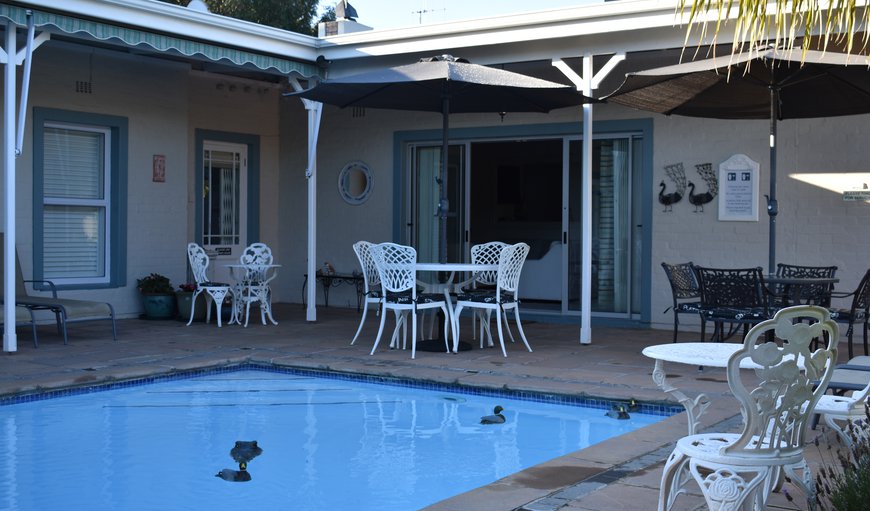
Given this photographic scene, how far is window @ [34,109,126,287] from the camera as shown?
9125 millimetres

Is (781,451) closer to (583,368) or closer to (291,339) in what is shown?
(583,368)

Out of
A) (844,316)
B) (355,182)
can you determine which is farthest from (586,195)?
(355,182)

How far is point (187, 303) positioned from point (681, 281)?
5.06 meters

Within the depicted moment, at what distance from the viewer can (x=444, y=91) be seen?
7.68 metres

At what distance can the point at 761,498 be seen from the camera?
2.95 m

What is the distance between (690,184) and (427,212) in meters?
3.17

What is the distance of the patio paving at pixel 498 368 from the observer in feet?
11.9

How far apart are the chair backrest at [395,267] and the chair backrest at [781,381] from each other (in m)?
4.47

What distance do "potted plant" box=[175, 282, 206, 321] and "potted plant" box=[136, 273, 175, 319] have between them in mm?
99

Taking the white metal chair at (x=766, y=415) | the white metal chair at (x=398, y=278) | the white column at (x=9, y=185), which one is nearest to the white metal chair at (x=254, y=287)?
the white metal chair at (x=398, y=278)

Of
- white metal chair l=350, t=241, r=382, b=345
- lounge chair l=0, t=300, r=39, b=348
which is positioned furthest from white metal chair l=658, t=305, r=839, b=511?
lounge chair l=0, t=300, r=39, b=348

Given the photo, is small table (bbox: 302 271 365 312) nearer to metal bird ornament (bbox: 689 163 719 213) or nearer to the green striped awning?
the green striped awning

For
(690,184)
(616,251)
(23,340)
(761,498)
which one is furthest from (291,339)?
(761,498)

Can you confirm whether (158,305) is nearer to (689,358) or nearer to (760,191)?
(760,191)
